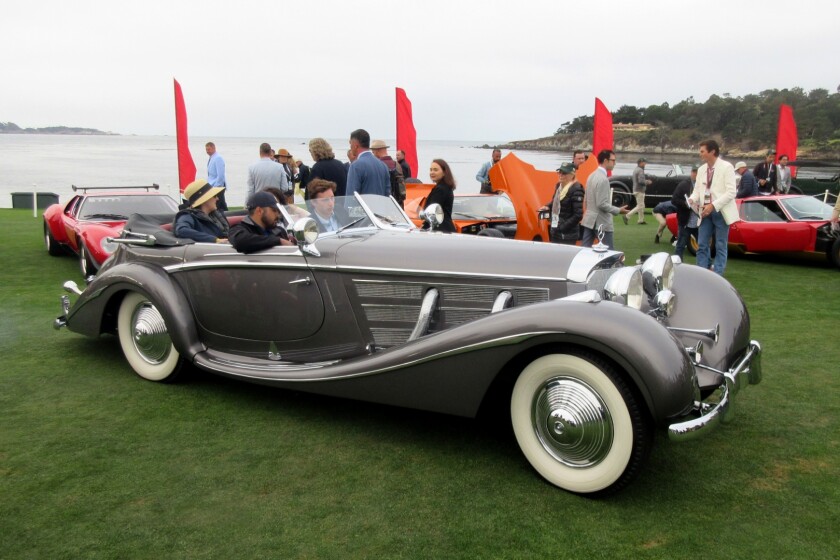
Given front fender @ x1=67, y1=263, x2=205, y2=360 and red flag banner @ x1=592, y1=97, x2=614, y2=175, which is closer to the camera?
front fender @ x1=67, y1=263, x2=205, y2=360

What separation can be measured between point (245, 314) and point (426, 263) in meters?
1.39

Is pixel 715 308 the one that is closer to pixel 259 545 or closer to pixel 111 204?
pixel 259 545

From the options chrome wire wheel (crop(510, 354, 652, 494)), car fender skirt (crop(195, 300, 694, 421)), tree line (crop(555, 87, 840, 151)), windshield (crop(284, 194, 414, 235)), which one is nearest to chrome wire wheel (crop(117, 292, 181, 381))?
car fender skirt (crop(195, 300, 694, 421))

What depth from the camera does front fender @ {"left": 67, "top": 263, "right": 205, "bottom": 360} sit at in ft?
14.9

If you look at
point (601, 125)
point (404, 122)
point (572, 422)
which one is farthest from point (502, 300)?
point (404, 122)

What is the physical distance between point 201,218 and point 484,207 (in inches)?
240

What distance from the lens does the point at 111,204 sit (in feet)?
31.3

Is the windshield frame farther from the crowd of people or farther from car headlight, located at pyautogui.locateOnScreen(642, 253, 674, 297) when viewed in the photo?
car headlight, located at pyautogui.locateOnScreen(642, 253, 674, 297)

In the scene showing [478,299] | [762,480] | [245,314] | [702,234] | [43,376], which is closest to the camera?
[762,480]

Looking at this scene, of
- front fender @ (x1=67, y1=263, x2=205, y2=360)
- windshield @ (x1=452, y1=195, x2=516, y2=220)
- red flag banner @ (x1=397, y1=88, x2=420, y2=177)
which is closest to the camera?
front fender @ (x1=67, y1=263, x2=205, y2=360)

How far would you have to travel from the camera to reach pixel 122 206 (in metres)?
9.51

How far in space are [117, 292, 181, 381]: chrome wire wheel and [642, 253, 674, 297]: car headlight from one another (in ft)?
10.8

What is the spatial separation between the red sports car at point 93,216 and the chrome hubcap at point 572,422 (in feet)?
22.6

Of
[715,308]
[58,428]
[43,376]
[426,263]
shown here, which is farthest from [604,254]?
→ [43,376]
